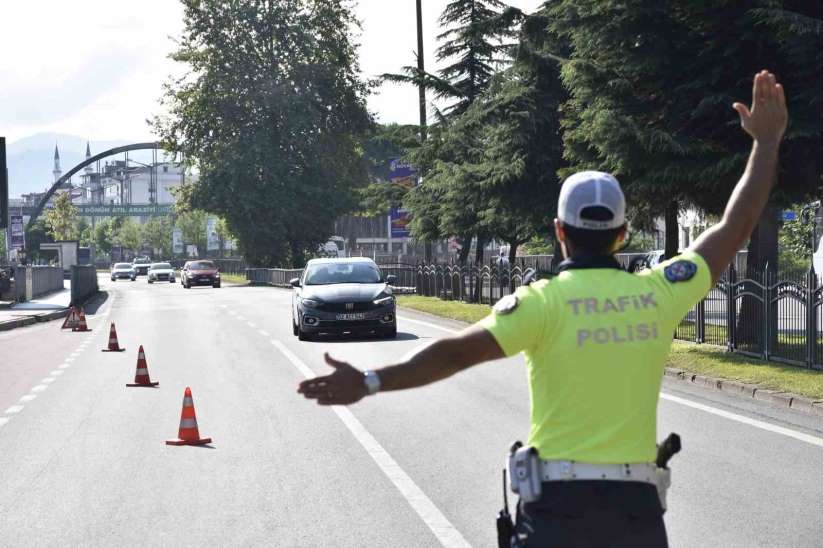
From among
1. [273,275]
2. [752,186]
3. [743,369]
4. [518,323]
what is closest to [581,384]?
[518,323]

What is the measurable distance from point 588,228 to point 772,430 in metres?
7.84

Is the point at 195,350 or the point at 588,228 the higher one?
the point at 588,228

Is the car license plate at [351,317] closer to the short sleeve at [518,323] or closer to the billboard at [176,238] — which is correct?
the short sleeve at [518,323]

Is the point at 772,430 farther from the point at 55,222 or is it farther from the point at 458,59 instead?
the point at 55,222

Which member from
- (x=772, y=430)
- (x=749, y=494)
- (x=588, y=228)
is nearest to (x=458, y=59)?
(x=772, y=430)

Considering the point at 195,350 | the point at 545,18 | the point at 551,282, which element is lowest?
the point at 195,350

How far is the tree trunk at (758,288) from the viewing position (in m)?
16.4

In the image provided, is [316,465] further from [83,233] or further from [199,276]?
[83,233]

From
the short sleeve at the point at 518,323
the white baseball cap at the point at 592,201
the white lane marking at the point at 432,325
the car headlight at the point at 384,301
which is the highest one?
the white baseball cap at the point at 592,201

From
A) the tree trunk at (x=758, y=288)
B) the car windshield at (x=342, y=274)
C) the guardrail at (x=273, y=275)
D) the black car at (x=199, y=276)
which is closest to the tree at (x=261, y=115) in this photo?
the guardrail at (x=273, y=275)

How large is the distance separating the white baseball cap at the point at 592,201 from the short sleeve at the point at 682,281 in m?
0.19

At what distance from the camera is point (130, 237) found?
157m

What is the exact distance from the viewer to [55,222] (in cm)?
13462

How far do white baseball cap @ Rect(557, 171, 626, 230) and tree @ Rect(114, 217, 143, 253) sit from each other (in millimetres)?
156046
